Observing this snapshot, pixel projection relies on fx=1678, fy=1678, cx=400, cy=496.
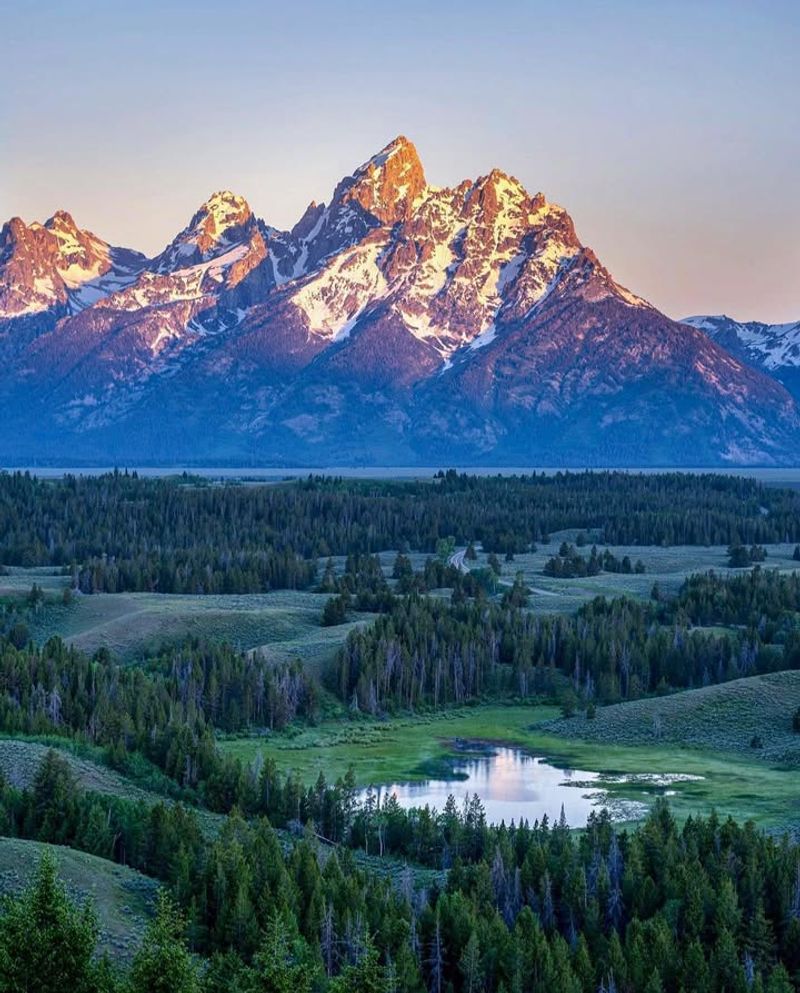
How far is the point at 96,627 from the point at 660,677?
4608 centimetres

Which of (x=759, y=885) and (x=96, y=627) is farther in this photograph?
(x=96, y=627)

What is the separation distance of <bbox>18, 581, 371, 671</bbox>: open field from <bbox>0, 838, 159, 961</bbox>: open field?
62.2 m

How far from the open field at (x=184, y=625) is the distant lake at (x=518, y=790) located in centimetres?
2583

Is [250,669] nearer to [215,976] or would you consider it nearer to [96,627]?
[96,627]

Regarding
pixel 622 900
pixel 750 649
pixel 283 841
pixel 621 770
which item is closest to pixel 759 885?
pixel 622 900

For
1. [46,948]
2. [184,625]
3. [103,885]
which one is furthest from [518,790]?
[184,625]

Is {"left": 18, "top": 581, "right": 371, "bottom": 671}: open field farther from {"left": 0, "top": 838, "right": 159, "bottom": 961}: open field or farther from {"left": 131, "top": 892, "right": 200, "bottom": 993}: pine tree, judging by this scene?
{"left": 131, "top": 892, "right": 200, "bottom": 993}: pine tree

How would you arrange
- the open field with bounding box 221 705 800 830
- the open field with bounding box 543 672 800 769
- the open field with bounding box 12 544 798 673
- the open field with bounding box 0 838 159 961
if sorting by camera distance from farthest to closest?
the open field with bounding box 12 544 798 673, the open field with bounding box 543 672 800 769, the open field with bounding box 221 705 800 830, the open field with bounding box 0 838 159 961

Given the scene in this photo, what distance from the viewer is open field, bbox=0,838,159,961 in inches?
2144

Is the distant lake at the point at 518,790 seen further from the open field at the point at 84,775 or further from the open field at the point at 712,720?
the open field at the point at 84,775

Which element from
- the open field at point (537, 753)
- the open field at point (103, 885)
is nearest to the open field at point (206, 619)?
the open field at point (537, 753)

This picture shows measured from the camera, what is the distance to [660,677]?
12519cm

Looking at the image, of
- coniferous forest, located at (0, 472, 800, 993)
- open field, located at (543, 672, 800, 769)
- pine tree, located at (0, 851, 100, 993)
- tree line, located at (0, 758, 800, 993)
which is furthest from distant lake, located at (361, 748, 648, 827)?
pine tree, located at (0, 851, 100, 993)

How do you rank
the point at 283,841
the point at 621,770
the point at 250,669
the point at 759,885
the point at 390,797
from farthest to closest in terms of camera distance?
the point at 250,669, the point at 621,770, the point at 390,797, the point at 283,841, the point at 759,885
